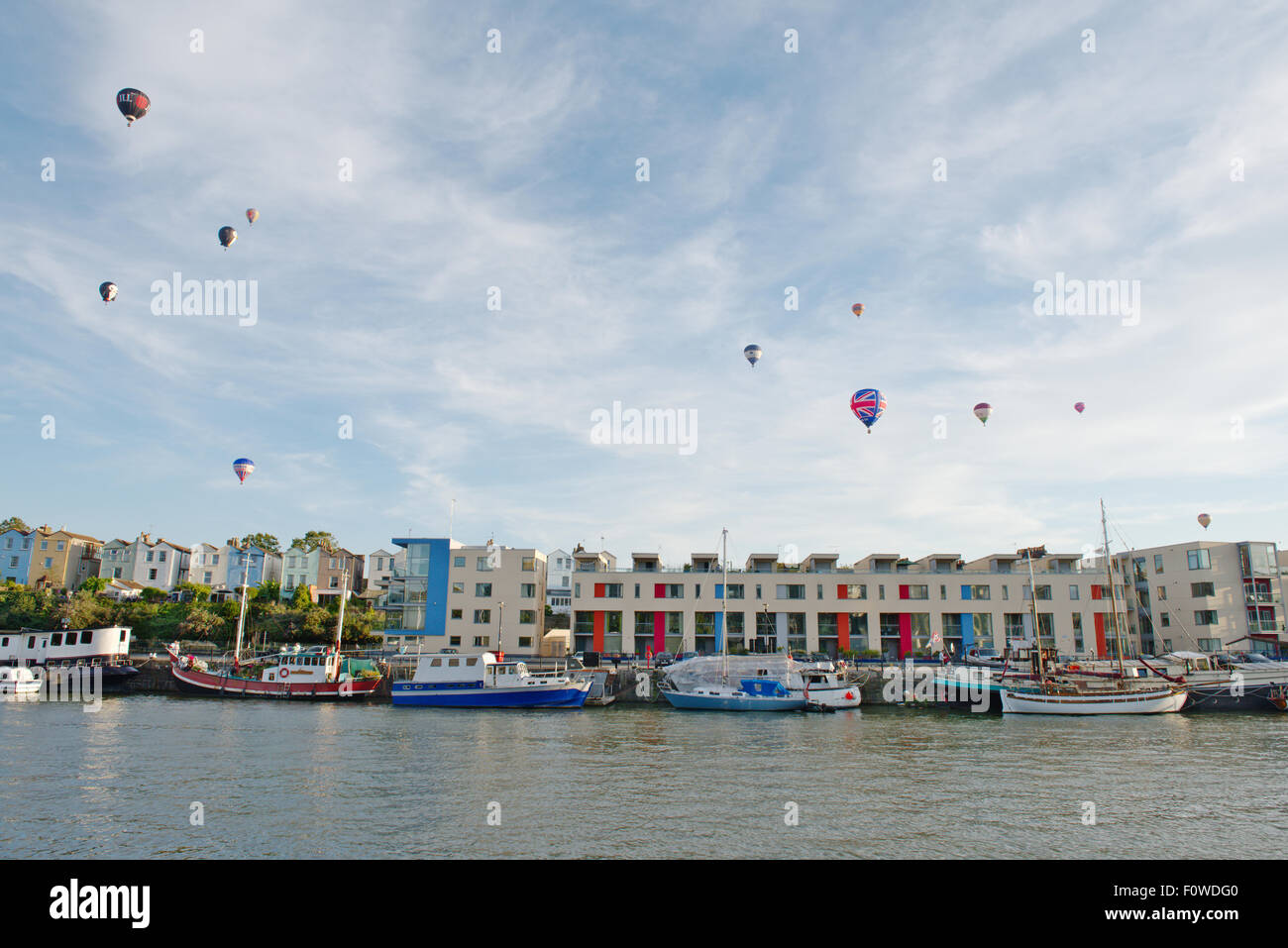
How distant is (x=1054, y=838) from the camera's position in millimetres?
19203

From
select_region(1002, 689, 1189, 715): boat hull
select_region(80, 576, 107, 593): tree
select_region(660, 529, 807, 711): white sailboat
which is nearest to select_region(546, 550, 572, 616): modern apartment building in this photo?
select_region(660, 529, 807, 711): white sailboat

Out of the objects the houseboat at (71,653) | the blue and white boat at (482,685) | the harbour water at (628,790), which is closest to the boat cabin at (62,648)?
the houseboat at (71,653)

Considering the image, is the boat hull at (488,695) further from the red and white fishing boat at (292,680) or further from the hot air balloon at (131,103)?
the hot air balloon at (131,103)

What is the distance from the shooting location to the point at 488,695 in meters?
51.1

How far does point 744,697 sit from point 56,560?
9233 cm

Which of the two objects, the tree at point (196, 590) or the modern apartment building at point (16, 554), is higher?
the modern apartment building at point (16, 554)

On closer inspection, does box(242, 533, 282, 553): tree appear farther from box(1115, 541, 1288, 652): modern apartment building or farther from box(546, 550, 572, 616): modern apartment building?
box(1115, 541, 1288, 652): modern apartment building

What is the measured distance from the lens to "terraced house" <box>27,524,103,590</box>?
96.2m

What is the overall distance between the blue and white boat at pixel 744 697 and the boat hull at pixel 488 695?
6962 mm

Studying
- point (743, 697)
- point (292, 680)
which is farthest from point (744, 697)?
point (292, 680)

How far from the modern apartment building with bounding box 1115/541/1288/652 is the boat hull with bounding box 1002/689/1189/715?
31.0m

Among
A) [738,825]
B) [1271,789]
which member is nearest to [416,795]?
[738,825]

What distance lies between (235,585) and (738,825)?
99472 mm

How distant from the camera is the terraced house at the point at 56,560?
9619cm
